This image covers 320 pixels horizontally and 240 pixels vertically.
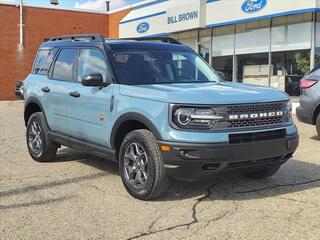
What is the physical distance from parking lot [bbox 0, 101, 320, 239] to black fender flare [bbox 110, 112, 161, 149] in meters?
0.70

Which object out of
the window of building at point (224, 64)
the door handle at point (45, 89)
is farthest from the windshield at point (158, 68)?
the window of building at point (224, 64)

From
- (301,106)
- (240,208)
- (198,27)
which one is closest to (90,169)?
(240,208)

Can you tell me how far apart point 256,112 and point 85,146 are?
7.86 ft

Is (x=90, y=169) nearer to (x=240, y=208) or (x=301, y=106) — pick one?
(x=240, y=208)

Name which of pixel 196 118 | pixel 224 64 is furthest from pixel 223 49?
pixel 196 118

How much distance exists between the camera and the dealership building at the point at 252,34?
16.2 m

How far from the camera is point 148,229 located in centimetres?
457

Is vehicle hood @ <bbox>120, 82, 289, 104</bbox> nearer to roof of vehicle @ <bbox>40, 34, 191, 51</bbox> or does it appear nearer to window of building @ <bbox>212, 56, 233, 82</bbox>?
roof of vehicle @ <bbox>40, 34, 191, 51</bbox>

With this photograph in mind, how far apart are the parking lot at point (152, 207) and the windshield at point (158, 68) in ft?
4.42

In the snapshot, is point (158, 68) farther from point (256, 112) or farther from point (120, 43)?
point (256, 112)

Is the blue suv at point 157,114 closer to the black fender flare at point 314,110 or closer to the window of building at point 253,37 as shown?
the black fender flare at point 314,110

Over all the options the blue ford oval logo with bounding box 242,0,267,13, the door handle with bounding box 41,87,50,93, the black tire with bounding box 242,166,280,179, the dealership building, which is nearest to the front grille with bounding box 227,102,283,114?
the black tire with bounding box 242,166,280,179

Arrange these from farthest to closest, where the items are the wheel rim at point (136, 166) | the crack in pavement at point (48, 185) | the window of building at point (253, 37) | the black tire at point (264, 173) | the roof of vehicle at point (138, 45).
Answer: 1. the window of building at point (253, 37)
2. the roof of vehicle at point (138, 45)
3. the black tire at point (264, 173)
4. the crack in pavement at point (48, 185)
5. the wheel rim at point (136, 166)

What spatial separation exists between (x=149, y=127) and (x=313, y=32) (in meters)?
12.1
